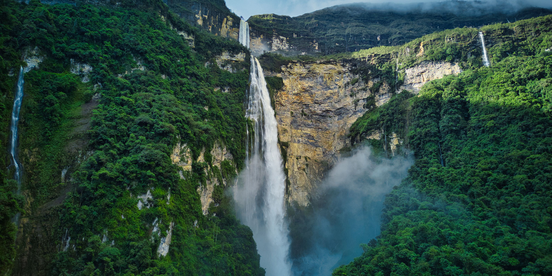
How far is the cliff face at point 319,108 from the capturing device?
46.3 meters

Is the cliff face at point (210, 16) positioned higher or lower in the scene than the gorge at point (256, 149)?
higher

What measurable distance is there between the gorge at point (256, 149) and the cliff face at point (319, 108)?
209 mm

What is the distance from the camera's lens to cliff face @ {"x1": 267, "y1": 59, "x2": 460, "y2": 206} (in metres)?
46.3

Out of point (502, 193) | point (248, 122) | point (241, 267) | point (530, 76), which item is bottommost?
point (241, 267)

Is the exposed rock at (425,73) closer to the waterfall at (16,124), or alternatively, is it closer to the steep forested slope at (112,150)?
the steep forested slope at (112,150)

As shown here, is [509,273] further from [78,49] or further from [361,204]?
[78,49]

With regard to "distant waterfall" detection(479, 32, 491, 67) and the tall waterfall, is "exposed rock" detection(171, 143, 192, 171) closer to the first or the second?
the tall waterfall

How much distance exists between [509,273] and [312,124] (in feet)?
104

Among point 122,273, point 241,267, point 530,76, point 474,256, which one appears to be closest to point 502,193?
point 474,256

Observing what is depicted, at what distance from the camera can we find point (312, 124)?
164 feet

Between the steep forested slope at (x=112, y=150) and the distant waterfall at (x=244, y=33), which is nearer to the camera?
the steep forested slope at (x=112, y=150)

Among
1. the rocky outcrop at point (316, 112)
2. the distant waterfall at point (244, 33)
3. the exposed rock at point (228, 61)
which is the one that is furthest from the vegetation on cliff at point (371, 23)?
the exposed rock at point (228, 61)

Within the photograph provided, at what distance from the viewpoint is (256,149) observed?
41531mm

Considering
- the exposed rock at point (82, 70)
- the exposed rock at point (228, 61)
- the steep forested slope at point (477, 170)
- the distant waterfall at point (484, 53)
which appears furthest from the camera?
the exposed rock at point (228, 61)
